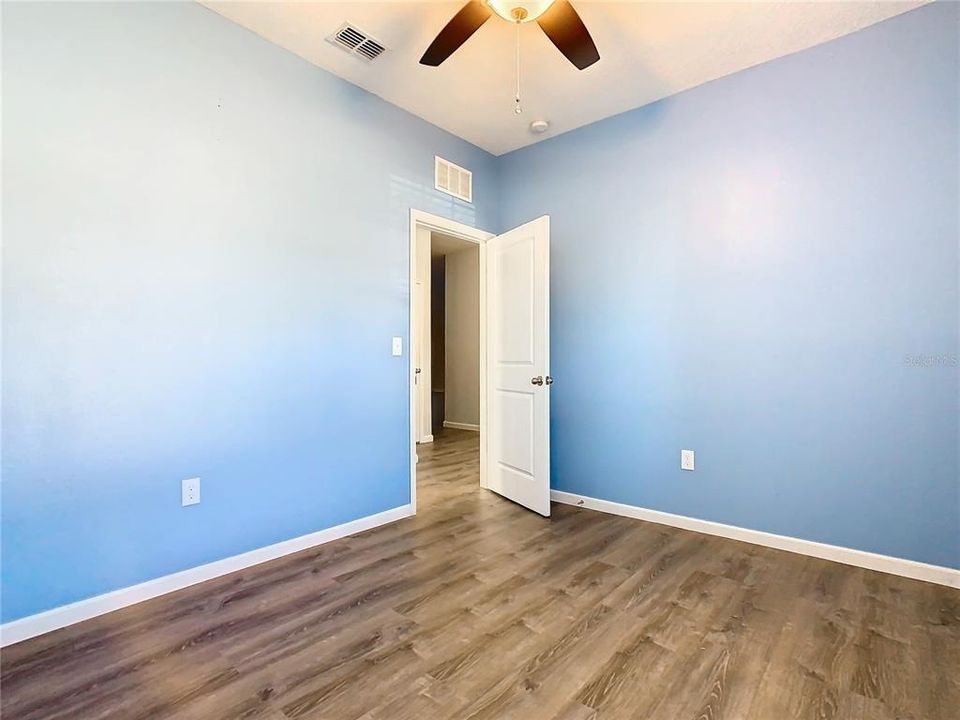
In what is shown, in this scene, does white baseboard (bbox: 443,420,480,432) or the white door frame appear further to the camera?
white baseboard (bbox: 443,420,480,432)

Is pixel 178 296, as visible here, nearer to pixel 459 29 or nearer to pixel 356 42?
pixel 356 42

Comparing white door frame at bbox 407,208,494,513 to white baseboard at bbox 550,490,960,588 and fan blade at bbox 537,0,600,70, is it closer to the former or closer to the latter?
white baseboard at bbox 550,490,960,588

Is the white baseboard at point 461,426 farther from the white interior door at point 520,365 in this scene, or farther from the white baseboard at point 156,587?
the white baseboard at point 156,587

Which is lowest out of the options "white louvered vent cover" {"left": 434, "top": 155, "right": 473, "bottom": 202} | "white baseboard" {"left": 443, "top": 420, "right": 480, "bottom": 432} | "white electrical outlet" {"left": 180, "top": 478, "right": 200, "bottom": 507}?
"white baseboard" {"left": 443, "top": 420, "right": 480, "bottom": 432}

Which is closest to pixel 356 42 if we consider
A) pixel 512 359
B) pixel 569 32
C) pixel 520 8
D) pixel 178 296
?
pixel 520 8

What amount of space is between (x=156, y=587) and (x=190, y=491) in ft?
1.38

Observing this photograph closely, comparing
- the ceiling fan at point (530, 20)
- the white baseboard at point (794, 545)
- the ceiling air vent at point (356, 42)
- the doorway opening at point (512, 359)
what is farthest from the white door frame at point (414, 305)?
the ceiling fan at point (530, 20)

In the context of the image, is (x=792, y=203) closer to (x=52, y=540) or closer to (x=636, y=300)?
(x=636, y=300)

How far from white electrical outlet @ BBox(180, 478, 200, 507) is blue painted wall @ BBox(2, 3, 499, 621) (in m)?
0.03

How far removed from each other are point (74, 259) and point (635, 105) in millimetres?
3247

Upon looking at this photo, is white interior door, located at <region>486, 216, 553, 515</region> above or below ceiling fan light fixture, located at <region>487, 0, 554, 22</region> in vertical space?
below

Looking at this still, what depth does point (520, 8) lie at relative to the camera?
1.97 meters

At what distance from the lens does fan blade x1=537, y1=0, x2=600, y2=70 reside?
1.95 m

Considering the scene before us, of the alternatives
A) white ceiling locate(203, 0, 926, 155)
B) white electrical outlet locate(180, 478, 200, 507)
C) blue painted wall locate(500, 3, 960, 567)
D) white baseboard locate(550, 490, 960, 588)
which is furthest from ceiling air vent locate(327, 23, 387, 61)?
white baseboard locate(550, 490, 960, 588)
